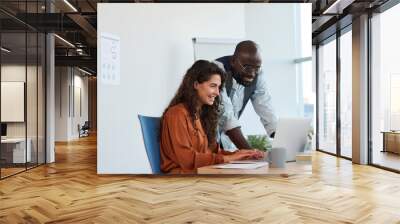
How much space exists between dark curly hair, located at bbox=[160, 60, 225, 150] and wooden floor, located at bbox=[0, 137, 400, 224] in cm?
79

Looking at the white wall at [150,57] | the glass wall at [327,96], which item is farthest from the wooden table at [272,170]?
the glass wall at [327,96]

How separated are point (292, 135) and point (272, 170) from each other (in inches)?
26.5

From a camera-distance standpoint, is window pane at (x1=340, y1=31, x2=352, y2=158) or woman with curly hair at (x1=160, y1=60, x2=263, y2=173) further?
window pane at (x1=340, y1=31, x2=352, y2=158)

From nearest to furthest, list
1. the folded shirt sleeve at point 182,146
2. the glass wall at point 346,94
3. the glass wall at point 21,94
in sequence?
the folded shirt sleeve at point 182,146 < the glass wall at point 21,94 < the glass wall at point 346,94

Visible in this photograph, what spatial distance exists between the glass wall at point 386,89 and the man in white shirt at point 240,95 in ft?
8.34

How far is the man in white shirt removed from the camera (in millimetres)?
6781

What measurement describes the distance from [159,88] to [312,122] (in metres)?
2.53

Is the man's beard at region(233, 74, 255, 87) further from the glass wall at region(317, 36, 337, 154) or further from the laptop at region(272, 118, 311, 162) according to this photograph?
the glass wall at region(317, 36, 337, 154)

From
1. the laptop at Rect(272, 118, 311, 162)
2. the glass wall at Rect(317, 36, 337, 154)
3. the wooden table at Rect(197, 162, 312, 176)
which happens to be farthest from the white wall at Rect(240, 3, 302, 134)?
the glass wall at Rect(317, 36, 337, 154)

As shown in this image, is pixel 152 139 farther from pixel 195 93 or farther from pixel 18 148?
pixel 18 148

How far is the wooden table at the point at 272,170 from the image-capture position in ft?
21.7

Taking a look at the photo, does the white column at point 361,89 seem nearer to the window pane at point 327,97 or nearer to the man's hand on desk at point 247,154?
the window pane at point 327,97

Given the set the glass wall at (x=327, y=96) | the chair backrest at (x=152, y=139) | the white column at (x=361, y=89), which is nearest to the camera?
the chair backrest at (x=152, y=139)

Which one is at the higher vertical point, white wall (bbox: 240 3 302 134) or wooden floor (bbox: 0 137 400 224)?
white wall (bbox: 240 3 302 134)
